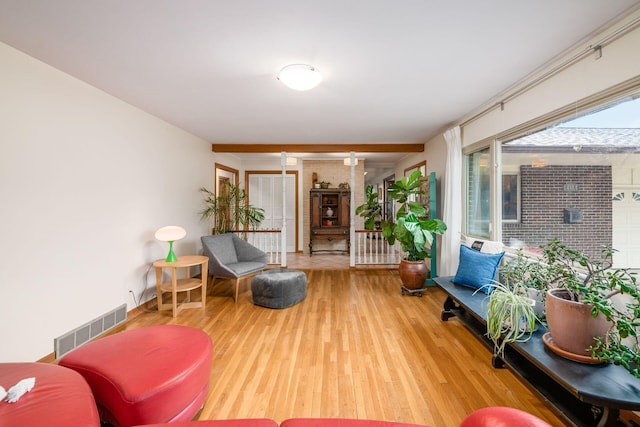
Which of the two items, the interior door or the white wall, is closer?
the white wall

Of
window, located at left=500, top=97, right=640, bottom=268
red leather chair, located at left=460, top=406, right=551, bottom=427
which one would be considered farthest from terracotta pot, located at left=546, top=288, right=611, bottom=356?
red leather chair, located at left=460, top=406, right=551, bottom=427

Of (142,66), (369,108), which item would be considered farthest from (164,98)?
(369,108)

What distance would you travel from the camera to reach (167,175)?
403cm

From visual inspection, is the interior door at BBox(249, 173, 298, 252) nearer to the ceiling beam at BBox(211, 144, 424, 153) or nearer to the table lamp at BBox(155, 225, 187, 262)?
the ceiling beam at BBox(211, 144, 424, 153)

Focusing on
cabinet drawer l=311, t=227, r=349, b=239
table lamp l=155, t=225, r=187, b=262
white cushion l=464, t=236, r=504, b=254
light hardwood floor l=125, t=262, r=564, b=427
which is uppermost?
table lamp l=155, t=225, r=187, b=262

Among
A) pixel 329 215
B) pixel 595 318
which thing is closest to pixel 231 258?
pixel 329 215

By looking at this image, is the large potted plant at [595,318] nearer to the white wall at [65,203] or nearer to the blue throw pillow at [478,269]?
the blue throw pillow at [478,269]

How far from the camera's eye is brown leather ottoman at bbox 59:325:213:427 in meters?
1.37

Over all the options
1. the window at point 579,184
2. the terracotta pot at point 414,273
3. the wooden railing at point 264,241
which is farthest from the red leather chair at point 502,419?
the wooden railing at point 264,241

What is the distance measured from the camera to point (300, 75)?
2.27 meters

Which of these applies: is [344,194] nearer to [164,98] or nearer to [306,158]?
[306,158]

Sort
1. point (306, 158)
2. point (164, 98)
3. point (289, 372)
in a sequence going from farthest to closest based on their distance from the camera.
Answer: point (306, 158) < point (164, 98) < point (289, 372)

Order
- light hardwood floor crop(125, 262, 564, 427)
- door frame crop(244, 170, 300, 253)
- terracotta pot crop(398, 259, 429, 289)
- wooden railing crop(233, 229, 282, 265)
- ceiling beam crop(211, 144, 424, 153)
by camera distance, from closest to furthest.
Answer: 1. light hardwood floor crop(125, 262, 564, 427)
2. terracotta pot crop(398, 259, 429, 289)
3. ceiling beam crop(211, 144, 424, 153)
4. wooden railing crop(233, 229, 282, 265)
5. door frame crop(244, 170, 300, 253)

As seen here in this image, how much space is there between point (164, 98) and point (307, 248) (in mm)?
4976
